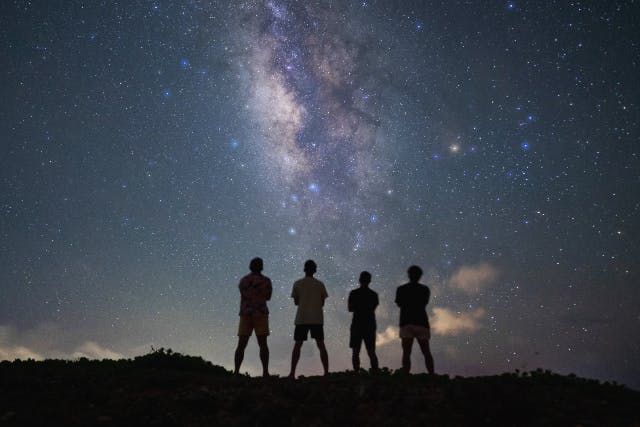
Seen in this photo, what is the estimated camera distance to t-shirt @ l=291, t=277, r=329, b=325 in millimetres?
9375

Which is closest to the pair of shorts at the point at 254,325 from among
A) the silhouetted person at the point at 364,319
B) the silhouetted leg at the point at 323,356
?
the silhouetted leg at the point at 323,356

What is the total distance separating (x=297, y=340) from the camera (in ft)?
30.7

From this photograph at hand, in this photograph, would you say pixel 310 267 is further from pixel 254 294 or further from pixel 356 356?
pixel 356 356

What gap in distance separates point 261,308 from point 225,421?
10.4ft

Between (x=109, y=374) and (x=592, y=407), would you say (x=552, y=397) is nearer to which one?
(x=592, y=407)

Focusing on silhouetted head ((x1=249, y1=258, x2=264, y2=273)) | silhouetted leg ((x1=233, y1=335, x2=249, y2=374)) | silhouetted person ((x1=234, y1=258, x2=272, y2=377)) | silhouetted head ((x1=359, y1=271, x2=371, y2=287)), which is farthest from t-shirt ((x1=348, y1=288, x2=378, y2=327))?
silhouetted leg ((x1=233, y1=335, x2=249, y2=374))

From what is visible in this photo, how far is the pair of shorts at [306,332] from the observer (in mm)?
9367

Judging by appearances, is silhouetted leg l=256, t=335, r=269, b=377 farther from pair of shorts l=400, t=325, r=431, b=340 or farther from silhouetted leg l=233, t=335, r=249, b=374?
pair of shorts l=400, t=325, r=431, b=340

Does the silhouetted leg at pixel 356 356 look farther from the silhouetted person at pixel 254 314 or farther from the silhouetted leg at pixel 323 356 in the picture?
the silhouetted person at pixel 254 314

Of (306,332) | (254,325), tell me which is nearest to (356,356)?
(306,332)

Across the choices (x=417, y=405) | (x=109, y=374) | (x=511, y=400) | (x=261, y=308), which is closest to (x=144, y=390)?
(x=109, y=374)

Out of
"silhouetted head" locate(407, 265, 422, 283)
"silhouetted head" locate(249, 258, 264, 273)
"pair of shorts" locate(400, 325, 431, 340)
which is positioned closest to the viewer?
"pair of shorts" locate(400, 325, 431, 340)

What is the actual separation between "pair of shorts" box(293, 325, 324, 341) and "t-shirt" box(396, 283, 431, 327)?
1.63 metres

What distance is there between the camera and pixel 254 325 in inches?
371
